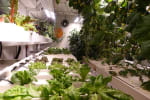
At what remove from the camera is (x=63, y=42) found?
9266 mm

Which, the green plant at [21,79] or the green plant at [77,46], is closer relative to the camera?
the green plant at [21,79]

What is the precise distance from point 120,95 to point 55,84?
396 millimetres

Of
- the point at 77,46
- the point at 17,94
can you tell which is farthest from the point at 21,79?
the point at 77,46

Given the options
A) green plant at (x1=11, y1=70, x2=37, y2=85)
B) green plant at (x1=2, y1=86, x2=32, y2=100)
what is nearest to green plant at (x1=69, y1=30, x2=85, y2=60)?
green plant at (x1=11, y1=70, x2=37, y2=85)

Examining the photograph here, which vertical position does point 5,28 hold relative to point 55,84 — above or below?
above

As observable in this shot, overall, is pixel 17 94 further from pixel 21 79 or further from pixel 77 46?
pixel 77 46

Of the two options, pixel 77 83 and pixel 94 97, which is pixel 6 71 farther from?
pixel 94 97

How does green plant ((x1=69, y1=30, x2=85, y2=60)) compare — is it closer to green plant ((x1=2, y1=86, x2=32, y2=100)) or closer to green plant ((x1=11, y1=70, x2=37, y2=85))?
green plant ((x1=11, y1=70, x2=37, y2=85))

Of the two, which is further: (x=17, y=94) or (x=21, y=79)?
(x=21, y=79)

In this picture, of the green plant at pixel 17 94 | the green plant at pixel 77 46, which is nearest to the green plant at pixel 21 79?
the green plant at pixel 17 94

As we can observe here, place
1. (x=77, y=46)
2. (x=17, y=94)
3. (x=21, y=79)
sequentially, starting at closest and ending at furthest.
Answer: (x=17, y=94)
(x=21, y=79)
(x=77, y=46)

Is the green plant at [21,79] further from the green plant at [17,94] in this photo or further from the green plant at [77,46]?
the green plant at [77,46]

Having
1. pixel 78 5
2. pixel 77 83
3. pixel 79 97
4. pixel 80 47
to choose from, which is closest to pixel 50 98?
pixel 79 97

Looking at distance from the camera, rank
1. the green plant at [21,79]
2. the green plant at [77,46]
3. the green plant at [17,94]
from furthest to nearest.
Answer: the green plant at [77,46], the green plant at [21,79], the green plant at [17,94]
